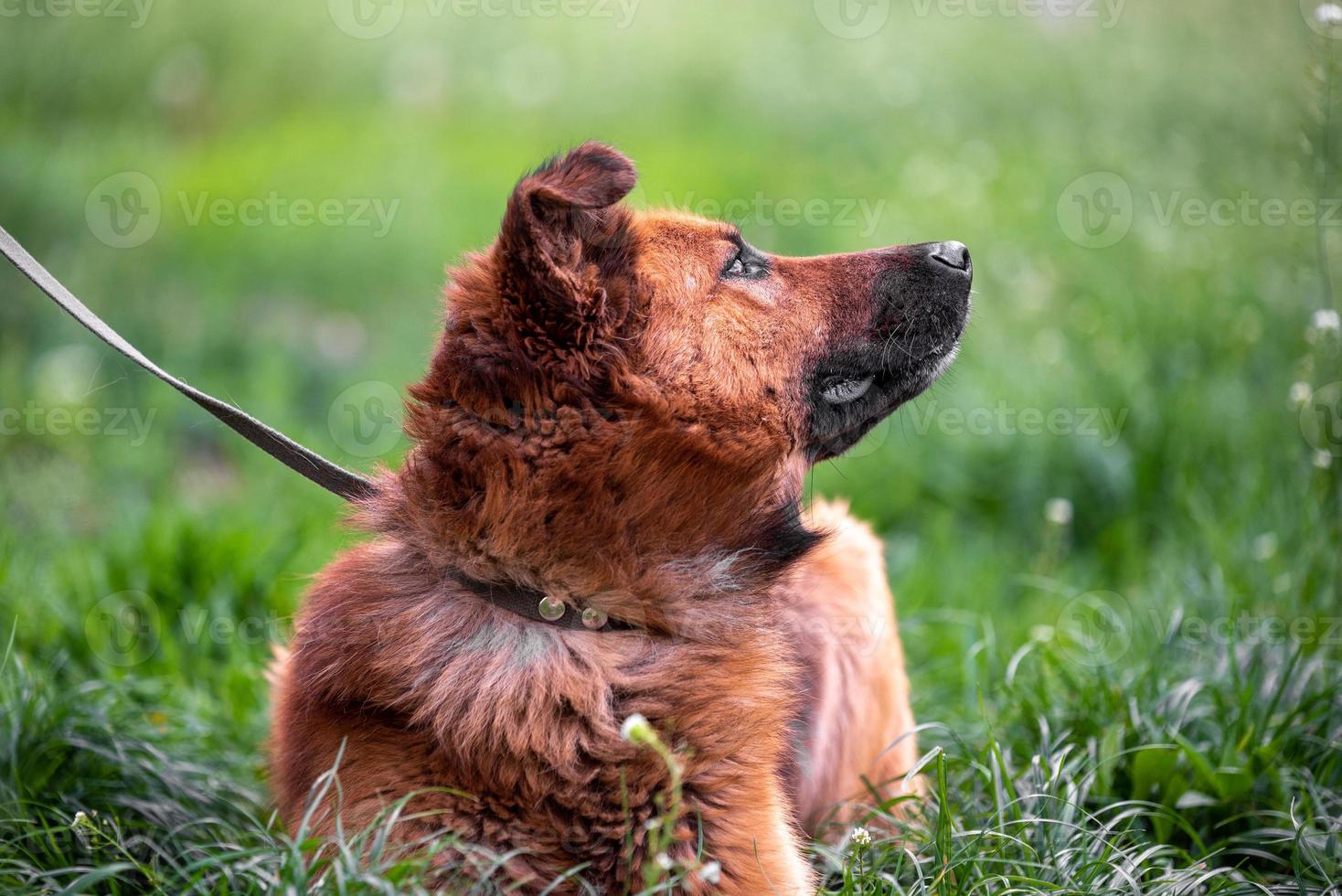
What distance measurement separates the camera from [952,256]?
305 centimetres

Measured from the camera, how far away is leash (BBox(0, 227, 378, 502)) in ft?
9.19

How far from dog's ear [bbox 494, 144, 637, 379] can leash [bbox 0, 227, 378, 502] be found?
664 mm

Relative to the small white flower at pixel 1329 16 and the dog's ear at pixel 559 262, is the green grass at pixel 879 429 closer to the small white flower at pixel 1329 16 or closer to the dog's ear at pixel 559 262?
the small white flower at pixel 1329 16

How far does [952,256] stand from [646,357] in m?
1.02

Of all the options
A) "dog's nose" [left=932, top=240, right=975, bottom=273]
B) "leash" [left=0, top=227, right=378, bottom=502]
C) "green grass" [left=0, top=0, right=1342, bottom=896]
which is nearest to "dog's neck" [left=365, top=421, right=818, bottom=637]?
"leash" [left=0, top=227, right=378, bottom=502]

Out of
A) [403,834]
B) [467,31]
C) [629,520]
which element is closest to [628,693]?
[629,520]

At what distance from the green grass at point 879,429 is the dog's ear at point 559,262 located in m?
1.15

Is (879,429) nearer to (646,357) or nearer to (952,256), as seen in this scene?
(952,256)

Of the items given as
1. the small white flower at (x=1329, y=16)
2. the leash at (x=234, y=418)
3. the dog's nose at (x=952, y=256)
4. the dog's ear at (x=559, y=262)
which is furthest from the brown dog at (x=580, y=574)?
the small white flower at (x=1329, y=16)

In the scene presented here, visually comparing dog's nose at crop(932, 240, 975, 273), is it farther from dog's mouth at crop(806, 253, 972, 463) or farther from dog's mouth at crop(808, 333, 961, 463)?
dog's mouth at crop(808, 333, 961, 463)

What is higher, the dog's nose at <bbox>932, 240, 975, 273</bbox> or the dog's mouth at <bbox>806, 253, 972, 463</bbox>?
the dog's nose at <bbox>932, 240, 975, 273</bbox>

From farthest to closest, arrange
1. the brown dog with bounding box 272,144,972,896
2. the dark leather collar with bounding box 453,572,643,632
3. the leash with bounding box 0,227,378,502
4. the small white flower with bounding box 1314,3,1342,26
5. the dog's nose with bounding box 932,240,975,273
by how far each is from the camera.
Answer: the small white flower with bounding box 1314,3,1342,26
the dog's nose with bounding box 932,240,975,273
the leash with bounding box 0,227,378,502
the dark leather collar with bounding box 453,572,643,632
the brown dog with bounding box 272,144,972,896

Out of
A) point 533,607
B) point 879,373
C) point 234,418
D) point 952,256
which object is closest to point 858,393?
point 879,373

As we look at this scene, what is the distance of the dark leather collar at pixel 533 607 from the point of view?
250cm
